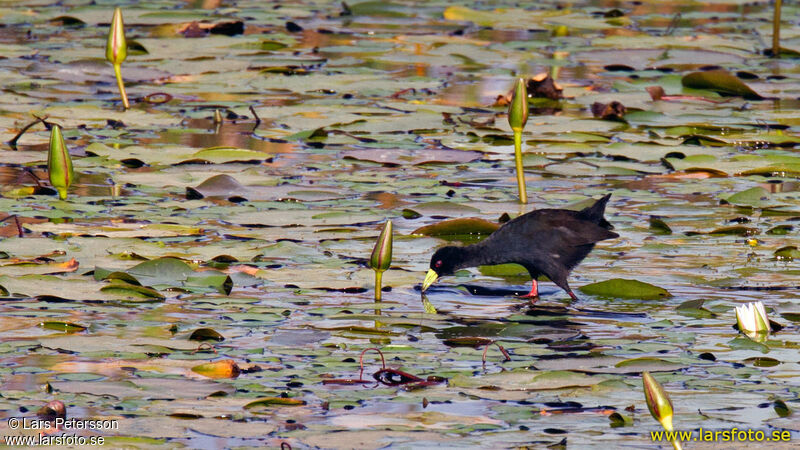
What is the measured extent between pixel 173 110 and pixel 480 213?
10.3 feet

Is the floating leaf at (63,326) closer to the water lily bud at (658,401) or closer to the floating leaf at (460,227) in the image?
the floating leaf at (460,227)

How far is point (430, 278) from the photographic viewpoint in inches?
222

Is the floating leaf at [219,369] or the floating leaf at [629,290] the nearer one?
the floating leaf at [219,369]

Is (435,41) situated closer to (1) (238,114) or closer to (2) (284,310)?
(1) (238,114)

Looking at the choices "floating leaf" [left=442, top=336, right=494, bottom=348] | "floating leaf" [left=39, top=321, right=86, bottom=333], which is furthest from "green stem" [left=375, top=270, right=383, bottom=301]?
"floating leaf" [left=39, top=321, right=86, bottom=333]

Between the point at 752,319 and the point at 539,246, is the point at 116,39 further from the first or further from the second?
the point at 752,319

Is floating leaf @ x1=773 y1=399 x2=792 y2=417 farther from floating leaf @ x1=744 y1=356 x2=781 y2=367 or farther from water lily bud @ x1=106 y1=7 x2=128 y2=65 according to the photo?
water lily bud @ x1=106 y1=7 x2=128 y2=65

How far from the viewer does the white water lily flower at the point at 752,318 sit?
16.0 ft

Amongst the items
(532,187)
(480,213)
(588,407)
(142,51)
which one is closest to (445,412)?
(588,407)

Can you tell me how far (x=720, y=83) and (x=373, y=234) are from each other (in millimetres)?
4310

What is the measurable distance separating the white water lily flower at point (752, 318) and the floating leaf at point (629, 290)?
1.96 feet

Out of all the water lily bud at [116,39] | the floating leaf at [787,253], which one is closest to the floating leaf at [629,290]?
the floating leaf at [787,253]

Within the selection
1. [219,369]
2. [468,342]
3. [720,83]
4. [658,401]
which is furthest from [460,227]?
[720,83]

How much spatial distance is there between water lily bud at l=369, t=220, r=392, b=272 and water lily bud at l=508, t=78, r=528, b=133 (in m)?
1.46
